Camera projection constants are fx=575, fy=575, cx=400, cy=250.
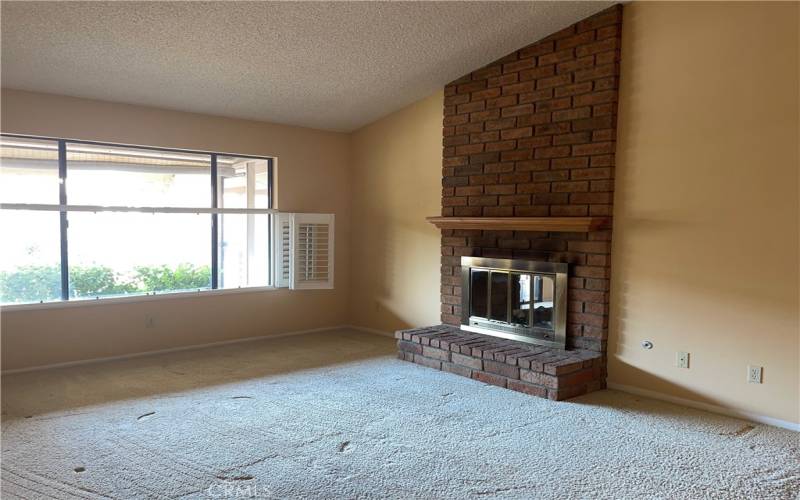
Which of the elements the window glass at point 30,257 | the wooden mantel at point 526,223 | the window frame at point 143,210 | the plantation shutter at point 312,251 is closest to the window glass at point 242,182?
the window frame at point 143,210

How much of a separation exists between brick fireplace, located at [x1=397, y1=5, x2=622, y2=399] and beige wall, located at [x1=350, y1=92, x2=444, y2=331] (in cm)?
41

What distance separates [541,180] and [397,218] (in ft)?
6.15

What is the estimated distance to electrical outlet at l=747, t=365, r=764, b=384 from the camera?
3576 millimetres

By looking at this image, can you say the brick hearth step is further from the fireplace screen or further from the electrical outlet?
the electrical outlet

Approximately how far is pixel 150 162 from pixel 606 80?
156 inches

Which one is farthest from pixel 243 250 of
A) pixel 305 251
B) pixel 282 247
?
pixel 305 251

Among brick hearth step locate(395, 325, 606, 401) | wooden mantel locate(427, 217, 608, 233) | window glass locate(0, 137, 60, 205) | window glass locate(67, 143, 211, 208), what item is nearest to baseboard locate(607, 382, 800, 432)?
brick hearth step locate(395, 325, 606, 401)

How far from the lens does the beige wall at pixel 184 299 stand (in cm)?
457

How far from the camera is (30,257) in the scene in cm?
463

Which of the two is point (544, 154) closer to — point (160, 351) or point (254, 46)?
point (254, 46)

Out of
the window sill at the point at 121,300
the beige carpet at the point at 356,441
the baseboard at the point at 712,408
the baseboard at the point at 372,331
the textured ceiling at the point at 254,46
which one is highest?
the textured ceiling at the point at 254,46

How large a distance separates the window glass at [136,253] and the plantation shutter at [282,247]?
0.67 metres

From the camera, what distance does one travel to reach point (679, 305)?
12.9ft

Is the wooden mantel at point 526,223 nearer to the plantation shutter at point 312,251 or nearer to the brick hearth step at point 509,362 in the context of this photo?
the brick hearth step at point 509,362
